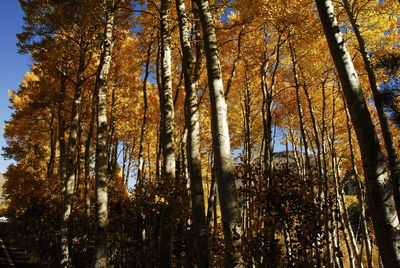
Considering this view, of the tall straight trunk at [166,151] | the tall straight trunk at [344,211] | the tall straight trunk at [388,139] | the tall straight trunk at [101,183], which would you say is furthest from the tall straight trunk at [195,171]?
the tall straight trunk at [344,211]

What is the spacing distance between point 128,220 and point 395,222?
663 cm

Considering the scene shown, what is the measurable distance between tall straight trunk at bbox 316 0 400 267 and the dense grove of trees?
0.04 feet

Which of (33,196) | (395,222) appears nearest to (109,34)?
(395,222)

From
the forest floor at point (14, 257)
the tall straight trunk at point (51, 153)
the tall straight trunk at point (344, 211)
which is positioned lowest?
the forest floor at point (14, 257)

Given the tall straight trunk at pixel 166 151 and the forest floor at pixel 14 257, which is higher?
the tall straight trunk at pixel 166 151

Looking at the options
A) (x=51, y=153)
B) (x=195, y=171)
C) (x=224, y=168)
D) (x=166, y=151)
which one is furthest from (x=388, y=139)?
(x=51, y=153)

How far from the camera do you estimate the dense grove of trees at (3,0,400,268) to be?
11.4 ft

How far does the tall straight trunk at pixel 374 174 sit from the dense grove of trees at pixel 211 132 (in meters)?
0.01

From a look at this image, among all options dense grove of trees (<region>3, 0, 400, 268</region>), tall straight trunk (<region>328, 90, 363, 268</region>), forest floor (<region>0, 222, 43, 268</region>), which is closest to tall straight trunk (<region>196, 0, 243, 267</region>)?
dense grove of trees (<region>3, 0, 400, 268</region>)

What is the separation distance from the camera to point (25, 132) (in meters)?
17.6

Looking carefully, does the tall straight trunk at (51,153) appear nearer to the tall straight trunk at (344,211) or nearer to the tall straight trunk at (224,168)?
the tall straight trunk at (224,168)

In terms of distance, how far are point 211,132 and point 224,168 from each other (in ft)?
3.93

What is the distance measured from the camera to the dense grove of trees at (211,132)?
3475 mm

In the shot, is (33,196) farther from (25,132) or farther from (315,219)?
(315,219)
